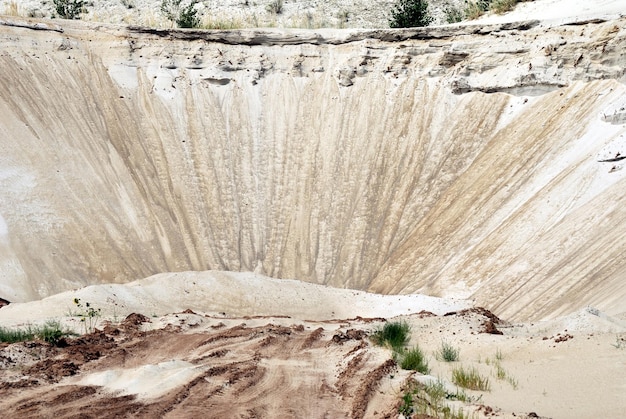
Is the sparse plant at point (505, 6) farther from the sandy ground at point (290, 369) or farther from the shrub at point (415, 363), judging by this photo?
the shrub at point (415, 363)

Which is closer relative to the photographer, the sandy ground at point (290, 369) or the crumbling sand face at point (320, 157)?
the sandy ground at point (290, 369)

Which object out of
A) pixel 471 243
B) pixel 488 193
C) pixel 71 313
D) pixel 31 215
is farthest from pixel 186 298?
pixel 488 193

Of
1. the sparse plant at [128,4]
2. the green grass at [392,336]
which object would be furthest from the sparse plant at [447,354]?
the sparse plant at [128,4]

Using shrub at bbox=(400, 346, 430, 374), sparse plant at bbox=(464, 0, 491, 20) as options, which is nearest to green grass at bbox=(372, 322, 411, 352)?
shrub at bbox=(400, 346, 430, 374)

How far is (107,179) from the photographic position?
24812 millimetres

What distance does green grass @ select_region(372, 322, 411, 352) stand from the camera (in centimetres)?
1061

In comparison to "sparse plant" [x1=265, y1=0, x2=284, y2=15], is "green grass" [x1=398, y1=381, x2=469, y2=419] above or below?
below

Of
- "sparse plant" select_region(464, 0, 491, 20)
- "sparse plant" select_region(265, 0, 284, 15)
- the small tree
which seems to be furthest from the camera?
"sparse plant" select_region(265, 0, 284, 15)

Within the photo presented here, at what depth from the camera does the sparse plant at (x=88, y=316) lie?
41.1 feet

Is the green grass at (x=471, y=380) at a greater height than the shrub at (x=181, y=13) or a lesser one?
lesser

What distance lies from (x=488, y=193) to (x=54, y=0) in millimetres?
26771

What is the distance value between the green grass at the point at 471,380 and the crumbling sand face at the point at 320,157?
9.49 meters

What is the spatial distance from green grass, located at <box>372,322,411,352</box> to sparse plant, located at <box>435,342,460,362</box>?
24.2 inches

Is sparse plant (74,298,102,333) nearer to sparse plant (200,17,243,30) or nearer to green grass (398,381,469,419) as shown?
green grass (398,381,469,419)
